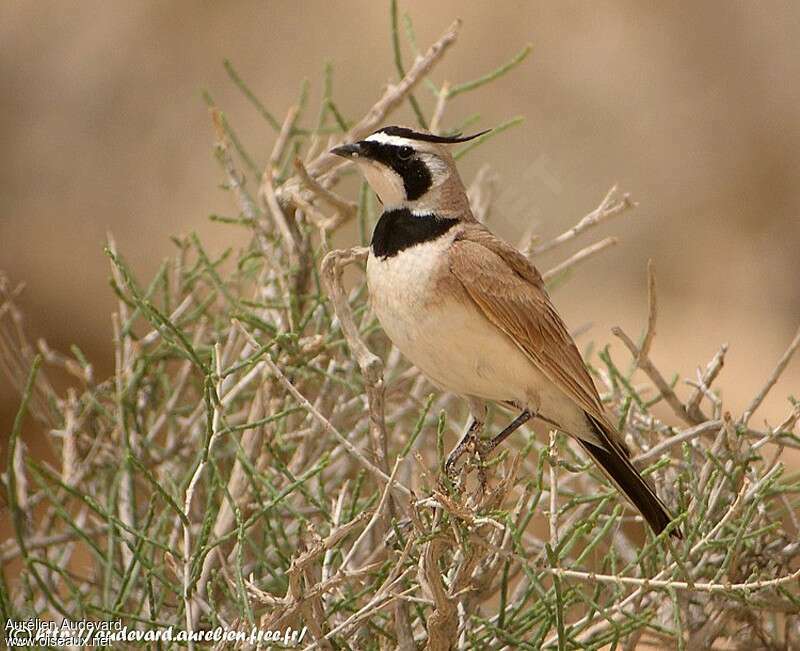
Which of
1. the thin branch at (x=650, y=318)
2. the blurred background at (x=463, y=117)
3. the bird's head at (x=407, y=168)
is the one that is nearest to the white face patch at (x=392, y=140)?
the bird's head at (x=407, y=168)

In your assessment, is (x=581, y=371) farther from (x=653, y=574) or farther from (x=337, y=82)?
(x=337, y=82)

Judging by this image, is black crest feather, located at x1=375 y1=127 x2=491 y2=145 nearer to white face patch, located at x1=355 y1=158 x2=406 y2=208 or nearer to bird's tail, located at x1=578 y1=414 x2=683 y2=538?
white face patch, located at x1=355 y1=158 x2=406 y2=208

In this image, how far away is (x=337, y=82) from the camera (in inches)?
A: 155

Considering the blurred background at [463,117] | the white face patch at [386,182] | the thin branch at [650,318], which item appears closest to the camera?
the thin branch at [650,318]

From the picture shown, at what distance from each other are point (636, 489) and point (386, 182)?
496 mm

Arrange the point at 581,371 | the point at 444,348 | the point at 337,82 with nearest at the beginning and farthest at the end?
1. the point at 444,348
2. the point at 581,371
3. the point at 337,82

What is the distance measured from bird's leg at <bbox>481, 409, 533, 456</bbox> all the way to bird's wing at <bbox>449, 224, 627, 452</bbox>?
71mm

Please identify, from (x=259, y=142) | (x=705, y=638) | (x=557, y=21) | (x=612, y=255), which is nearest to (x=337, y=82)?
(x=259, y=142)

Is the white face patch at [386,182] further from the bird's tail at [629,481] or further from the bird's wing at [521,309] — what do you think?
the bird's tail at [629,481]

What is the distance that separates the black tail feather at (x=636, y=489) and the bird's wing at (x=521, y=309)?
20mm

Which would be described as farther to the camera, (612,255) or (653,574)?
(612,255)

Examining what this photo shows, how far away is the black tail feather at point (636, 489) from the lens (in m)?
1.46

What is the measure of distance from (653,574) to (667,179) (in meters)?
2.79

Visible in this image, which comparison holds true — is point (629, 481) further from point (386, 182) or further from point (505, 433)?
point (386, 182)
